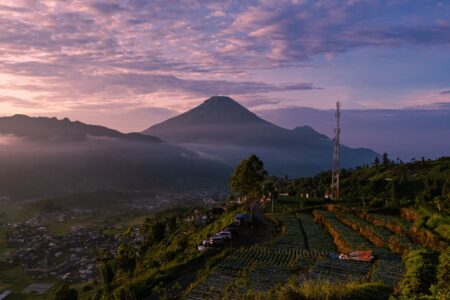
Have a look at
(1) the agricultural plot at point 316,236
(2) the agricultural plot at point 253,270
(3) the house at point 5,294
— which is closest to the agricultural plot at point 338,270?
(2) the agricultural plot at point 253,270

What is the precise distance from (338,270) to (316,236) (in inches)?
490

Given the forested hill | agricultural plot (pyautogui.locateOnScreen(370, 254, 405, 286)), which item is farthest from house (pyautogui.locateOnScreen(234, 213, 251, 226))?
agricultural plot (pyautogui.locateOnScreen(370, 254, 405, 286))

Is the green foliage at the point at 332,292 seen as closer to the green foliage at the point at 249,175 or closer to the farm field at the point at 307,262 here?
the farm field at the point at 307,262

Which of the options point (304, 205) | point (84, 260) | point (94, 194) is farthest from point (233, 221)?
point (94, 194)

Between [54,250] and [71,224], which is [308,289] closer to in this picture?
[54,250]

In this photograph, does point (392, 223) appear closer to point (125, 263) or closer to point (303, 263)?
point (303, 263)

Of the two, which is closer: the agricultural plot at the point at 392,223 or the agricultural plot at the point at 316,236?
the agricultural plot at the point at 316,236

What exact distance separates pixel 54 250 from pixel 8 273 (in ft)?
46.6

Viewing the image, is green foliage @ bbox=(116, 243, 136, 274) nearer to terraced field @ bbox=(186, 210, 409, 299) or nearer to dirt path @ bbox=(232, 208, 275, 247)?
dirt path @ bbox=(232, 208, 275, 247)

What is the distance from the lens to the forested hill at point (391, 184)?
5222 cm

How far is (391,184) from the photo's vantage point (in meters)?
61.2

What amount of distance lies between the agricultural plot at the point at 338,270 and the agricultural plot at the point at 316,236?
498cm

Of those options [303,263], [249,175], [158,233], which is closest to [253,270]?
[303,263]

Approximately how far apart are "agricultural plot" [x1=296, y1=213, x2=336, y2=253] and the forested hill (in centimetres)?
916
